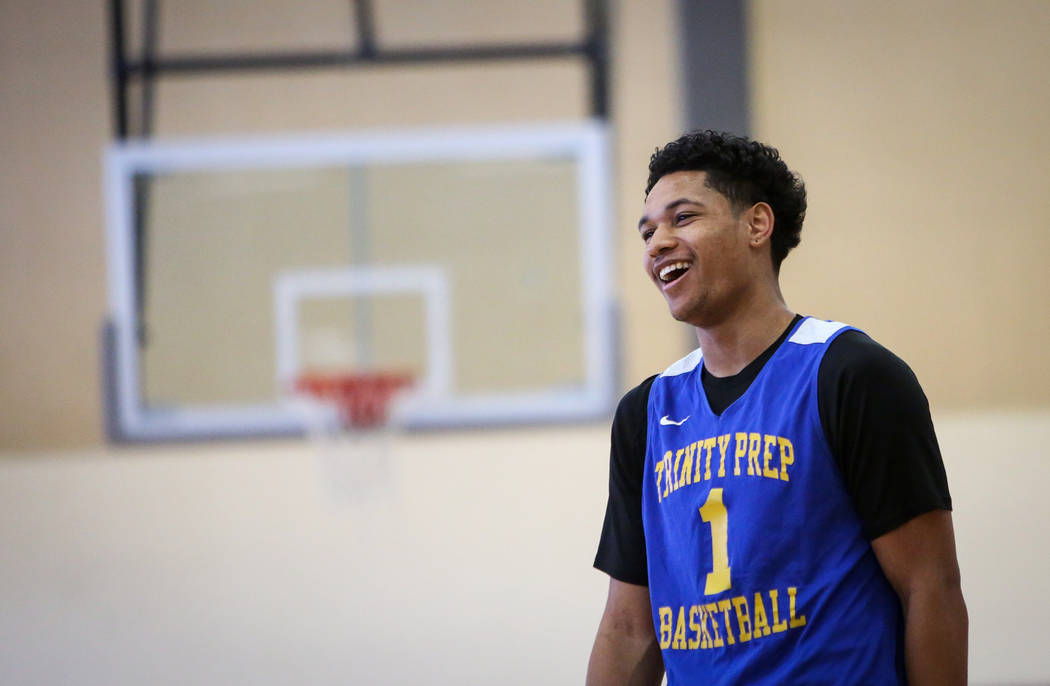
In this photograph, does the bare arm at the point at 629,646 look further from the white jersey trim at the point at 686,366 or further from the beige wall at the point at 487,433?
the beige wall at the point at 487,433

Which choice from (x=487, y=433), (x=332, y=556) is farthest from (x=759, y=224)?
(x=332, y=556)

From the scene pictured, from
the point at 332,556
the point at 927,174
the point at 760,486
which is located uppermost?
the point at 927,174

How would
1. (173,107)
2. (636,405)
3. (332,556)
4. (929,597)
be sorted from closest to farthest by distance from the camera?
1. (929,597)
2. (636,405)
3. (332,556)
4. (173,107)

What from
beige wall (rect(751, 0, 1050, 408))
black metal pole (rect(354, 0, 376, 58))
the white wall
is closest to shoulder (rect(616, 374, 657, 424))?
the white wall

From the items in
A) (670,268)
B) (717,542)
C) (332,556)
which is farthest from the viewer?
(332,556)

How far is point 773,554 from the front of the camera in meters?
1.33

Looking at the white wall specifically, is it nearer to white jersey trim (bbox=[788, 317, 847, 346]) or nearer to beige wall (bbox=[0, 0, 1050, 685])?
beige wall (bbox=[0, 0, 1050, 685])

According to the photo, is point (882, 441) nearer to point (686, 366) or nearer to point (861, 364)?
point (861, 364)

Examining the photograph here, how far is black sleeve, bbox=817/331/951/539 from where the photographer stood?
4.21 feet

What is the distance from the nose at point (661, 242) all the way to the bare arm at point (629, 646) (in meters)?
0.49

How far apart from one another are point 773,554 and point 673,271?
406 mm

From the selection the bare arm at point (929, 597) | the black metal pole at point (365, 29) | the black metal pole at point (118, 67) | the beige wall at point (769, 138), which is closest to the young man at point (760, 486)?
the bare arm at point (929, 597)

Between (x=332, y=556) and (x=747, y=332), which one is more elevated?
(x=747, y=332)

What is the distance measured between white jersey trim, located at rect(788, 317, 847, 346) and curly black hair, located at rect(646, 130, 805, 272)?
135 millimetres
